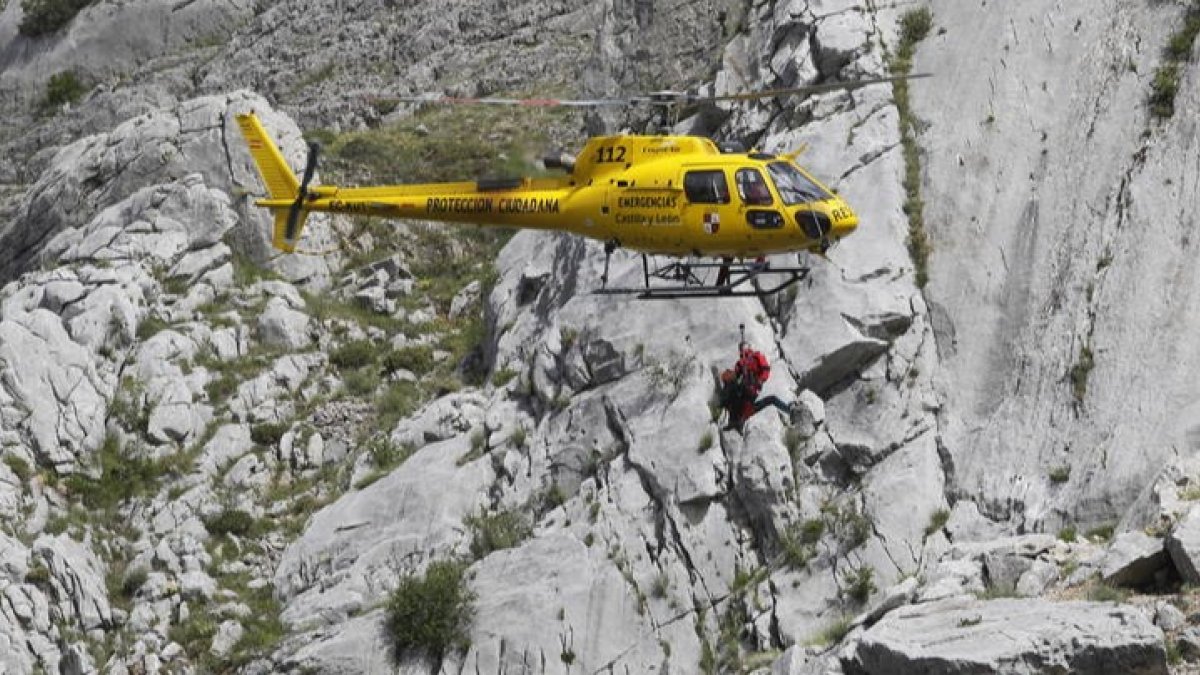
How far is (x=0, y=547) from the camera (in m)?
28.0

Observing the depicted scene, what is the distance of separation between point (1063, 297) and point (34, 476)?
19.6 m

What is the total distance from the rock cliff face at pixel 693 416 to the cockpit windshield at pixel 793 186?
164 inches

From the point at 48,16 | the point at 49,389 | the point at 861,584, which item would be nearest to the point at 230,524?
the point at 49,389

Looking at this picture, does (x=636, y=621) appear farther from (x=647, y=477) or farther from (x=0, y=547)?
(x=0, y=547)

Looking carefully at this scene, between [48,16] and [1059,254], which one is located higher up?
[48,16]

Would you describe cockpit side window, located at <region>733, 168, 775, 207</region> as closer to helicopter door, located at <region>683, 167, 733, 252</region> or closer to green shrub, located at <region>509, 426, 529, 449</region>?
helicopter door, located at <region>683, 167, 733, 252</region>

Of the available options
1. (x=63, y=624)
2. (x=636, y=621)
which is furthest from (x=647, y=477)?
(x=63, y=624)

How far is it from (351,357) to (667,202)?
39.8ft

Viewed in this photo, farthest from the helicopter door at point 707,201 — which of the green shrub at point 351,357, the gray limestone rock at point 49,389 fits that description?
the gray limestone rock at point 49,389

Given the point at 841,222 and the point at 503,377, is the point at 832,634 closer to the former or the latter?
the point at 841,222

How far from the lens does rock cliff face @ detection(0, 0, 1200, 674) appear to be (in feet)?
80.4

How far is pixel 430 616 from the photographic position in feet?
85.2

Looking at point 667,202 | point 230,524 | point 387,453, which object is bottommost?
point 230,524

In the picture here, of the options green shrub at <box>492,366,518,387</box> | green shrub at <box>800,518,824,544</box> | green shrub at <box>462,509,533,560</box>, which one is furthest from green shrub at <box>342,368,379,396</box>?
green shrub at <box>800,518,824,544</box>
